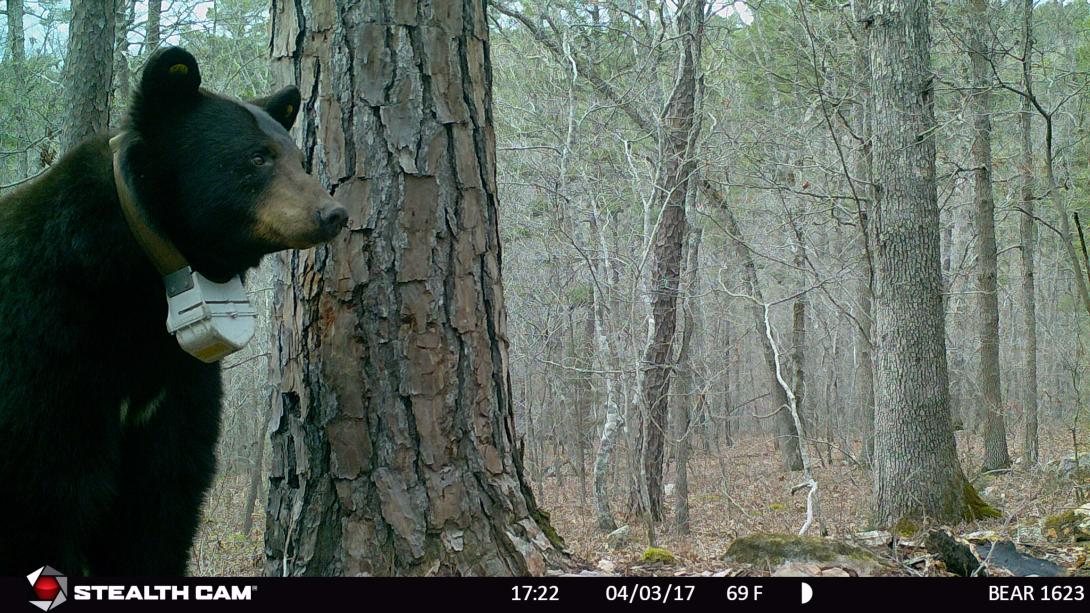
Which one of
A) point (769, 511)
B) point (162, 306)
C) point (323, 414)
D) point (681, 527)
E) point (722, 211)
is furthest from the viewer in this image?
point (722, 211)

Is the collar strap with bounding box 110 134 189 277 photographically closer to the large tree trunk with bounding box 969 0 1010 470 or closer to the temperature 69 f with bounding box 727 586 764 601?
the temperature 69 f with bounding box 727 586 764 601

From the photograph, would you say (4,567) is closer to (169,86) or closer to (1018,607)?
(169,86)

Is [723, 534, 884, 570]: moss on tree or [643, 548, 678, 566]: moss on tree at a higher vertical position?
[723, 534, 884, 570]: moss on tree

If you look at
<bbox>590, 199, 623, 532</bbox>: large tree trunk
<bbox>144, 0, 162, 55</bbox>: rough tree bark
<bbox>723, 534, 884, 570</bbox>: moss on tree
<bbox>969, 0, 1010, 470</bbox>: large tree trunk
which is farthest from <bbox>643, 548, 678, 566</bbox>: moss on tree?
<bbox>969, 0, 1010, 470</bbox>: large tree trunk

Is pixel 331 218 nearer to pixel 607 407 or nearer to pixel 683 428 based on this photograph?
pixel 607 407

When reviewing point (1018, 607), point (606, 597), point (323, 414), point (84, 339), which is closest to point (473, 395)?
point (323, 414)

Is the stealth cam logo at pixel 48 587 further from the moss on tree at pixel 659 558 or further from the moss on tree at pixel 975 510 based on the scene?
the moss on tree at pixel 975 510

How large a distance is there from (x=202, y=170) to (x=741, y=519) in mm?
12764

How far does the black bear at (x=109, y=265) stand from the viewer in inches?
95.3

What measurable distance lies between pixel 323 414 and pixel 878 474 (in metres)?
7.62

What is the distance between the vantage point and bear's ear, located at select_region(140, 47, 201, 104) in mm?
2492

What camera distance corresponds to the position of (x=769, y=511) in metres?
14.4

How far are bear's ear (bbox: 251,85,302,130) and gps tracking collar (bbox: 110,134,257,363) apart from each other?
19.7 inches

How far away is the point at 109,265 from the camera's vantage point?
248 centimetres
